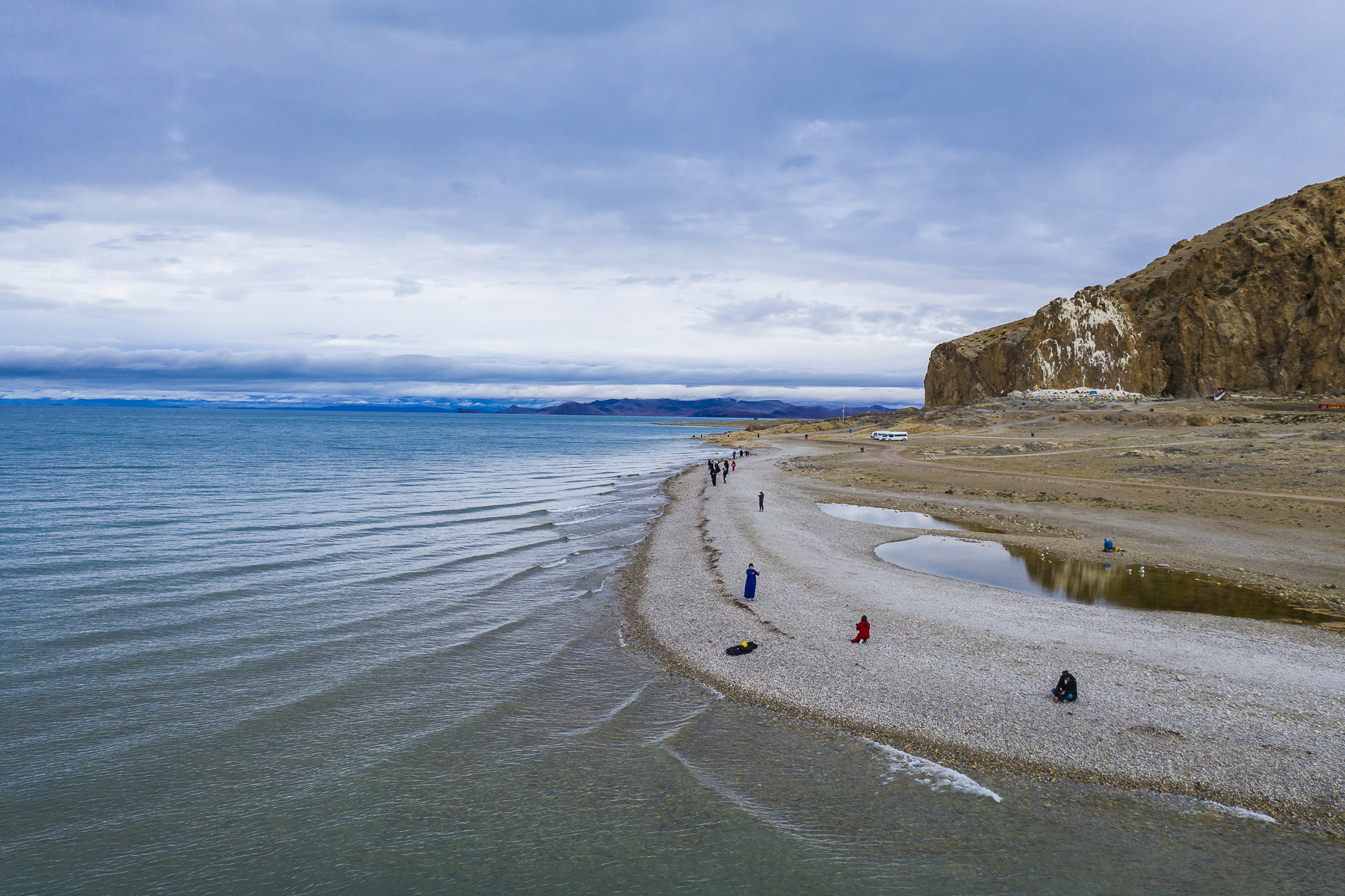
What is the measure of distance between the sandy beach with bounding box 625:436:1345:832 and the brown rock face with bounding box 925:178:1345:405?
80.4m

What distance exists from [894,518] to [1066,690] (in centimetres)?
2237

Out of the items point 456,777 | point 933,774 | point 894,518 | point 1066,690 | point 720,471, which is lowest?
point 456,777

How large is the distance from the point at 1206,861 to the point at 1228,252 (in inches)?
4272

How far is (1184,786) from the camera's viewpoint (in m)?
9.55

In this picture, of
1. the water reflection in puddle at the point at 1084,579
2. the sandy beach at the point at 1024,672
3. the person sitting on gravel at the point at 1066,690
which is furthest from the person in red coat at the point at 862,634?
the water reflection in puddle at the point at 1084,579

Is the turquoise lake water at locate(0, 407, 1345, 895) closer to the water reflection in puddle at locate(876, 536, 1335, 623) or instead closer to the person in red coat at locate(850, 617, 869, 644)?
the person in red coat at locate(850, 617, 869, 644)

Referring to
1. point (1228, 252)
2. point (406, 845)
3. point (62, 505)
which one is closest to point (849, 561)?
point (406, 845)

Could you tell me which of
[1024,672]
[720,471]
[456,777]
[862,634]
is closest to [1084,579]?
[1024,672]

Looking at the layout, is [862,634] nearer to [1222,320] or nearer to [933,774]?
[933,774]

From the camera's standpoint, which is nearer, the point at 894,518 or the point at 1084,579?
the point at 1084,579

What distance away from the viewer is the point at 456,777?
33.1 feet

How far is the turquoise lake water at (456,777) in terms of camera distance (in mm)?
8078

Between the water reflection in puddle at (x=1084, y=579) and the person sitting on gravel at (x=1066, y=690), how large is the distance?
768 centimetres

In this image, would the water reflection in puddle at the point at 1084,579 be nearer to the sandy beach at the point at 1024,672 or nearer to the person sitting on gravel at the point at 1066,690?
the sandy beach at the point at 1024,672
